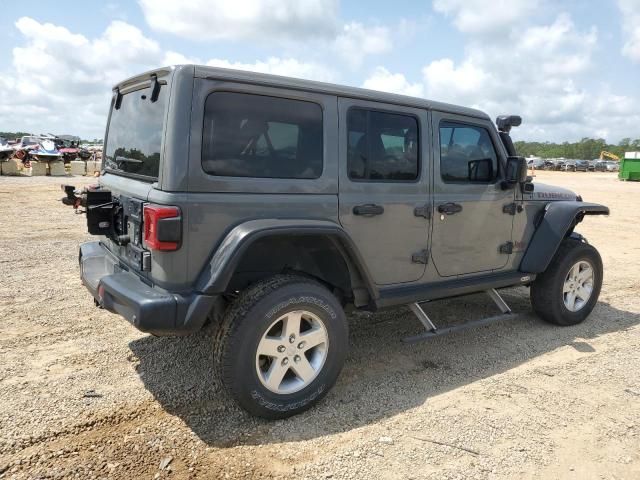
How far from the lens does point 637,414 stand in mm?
3229

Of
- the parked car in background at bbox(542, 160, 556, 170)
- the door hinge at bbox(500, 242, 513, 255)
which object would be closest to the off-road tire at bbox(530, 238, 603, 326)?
the door hinge at bbox(500, 242, 513, 255)

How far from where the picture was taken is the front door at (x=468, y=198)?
3.84 m

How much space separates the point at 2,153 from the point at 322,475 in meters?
23.8

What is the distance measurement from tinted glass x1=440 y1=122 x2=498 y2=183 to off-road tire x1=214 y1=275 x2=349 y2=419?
60.0 inches

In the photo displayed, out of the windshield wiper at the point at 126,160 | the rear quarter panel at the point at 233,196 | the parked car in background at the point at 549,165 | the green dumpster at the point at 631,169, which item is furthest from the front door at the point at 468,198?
the parked car in background at the point at 549,165

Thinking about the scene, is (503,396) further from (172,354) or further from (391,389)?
(172,354)

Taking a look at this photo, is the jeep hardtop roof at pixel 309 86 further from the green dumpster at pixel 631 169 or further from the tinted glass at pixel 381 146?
the green dumpster at pixel 631 169

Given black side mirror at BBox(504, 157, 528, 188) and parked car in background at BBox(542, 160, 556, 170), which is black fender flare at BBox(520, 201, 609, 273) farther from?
parked car in background at BBox(542, 160, 556, 170)

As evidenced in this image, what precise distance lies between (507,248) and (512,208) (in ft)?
1.14

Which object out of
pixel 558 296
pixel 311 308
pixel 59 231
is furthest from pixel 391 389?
pixel 59 231

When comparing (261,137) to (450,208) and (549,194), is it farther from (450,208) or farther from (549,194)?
(549,194)

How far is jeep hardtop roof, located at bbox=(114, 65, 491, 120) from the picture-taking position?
282cm

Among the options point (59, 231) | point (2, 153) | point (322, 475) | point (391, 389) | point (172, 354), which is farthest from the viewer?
point (2, 153)

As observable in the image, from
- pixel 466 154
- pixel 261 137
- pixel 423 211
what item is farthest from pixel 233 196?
pixel 466 154
